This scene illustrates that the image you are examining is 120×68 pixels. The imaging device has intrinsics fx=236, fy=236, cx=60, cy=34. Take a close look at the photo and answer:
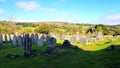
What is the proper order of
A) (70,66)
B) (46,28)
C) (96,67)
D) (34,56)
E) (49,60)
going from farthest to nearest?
(46,28) < (34,56) < (49,60) < (70,66) < (96,67)

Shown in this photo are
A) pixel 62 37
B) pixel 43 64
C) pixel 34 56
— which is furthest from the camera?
pixel 62 37

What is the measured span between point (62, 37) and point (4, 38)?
23059 mm

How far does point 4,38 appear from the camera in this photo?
6981 cm

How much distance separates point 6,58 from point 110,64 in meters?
16.2

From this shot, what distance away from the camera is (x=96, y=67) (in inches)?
1081

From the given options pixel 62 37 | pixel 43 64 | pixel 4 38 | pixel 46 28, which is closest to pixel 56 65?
pixel 43 64

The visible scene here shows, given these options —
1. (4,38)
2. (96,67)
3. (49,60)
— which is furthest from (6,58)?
(4,38)

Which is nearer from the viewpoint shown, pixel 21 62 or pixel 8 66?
pixel 8 66

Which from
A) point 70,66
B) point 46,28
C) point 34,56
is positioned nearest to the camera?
point 70,66

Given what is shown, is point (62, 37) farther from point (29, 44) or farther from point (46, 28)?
point (29, 44)

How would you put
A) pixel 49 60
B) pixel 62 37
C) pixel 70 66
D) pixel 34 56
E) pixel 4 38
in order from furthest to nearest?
pixel 62 37
pixel 4 38
pixel 34 56
pixel 49 60
pixel 70 66

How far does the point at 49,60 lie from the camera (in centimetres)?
3453

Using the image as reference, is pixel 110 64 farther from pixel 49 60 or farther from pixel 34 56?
pixel 34 56

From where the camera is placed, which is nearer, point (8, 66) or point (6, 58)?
point (8, 66)
